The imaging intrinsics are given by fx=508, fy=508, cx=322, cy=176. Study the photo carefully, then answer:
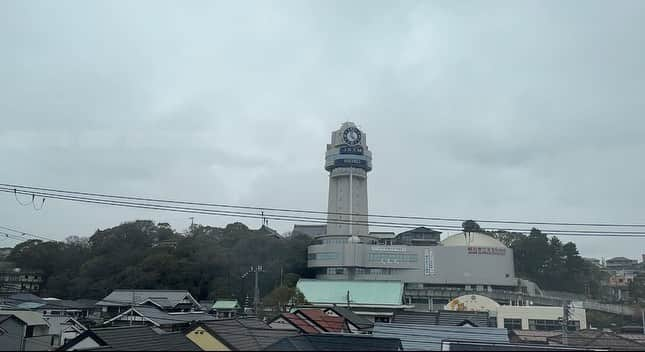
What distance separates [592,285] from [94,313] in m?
67.1

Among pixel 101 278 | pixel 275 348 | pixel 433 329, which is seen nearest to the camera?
pixel 275 348

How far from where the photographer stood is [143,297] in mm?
44688

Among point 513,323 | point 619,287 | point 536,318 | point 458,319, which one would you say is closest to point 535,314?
point 536,318

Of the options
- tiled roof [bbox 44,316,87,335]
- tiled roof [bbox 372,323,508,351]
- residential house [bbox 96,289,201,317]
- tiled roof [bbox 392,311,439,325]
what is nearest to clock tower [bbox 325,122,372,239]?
residential house [bbox 96,289,201,317]

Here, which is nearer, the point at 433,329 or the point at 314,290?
the point at 433,329

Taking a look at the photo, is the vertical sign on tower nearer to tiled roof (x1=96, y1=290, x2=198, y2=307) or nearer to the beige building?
the beige building

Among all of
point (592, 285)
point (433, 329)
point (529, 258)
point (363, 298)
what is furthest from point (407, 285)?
point (433, 329)

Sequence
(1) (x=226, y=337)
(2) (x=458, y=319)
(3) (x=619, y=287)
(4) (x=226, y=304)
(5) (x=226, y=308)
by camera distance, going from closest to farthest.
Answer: (1) (x=226, y=337) → (2) (x=458, y=319) → (5) (x=226, y=308) → (4) (x=226, y=304) → (3) (x=619, y=287)

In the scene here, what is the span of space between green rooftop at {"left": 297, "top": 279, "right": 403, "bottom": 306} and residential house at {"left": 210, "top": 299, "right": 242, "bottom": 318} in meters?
7.91

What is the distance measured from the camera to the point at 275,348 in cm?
1462

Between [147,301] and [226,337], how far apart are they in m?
29.0

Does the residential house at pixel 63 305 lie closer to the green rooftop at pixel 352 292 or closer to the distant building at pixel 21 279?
the distant building at pixel 21 279

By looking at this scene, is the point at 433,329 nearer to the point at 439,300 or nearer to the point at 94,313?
the point at 94,313

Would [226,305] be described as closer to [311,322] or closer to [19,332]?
[311,322]
